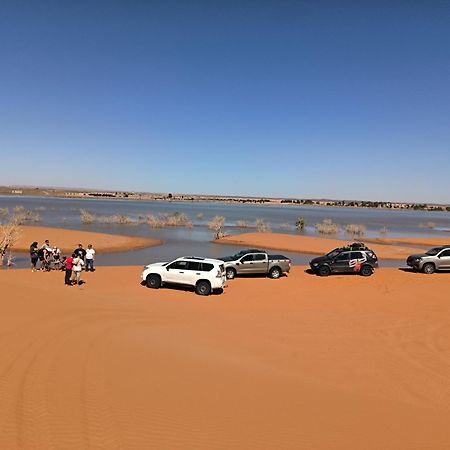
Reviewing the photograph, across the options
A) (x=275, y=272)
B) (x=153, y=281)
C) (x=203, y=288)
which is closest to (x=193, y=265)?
(x=203, y=288)

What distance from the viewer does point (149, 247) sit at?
3762 centimetres

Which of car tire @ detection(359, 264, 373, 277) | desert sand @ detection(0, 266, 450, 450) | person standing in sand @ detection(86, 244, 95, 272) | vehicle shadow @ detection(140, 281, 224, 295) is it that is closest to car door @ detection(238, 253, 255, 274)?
vehicle shadow @ detection(140, 281, 224, 295)

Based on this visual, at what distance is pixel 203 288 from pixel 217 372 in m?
9.06

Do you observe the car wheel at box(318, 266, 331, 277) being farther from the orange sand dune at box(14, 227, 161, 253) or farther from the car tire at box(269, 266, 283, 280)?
the orange sand dune at box(14, 227, 161, 253)

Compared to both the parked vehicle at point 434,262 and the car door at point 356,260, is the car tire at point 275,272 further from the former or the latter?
the parked vehicle at point 434,262

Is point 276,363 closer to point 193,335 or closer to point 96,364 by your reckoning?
point 193,335

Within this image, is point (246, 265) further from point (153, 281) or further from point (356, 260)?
point (356, 260)

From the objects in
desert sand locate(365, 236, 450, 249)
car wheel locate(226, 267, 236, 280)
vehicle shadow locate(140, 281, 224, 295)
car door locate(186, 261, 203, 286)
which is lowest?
vehicle shadow locate(140, 281, 224, 295)

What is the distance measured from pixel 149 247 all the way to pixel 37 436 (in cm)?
3148

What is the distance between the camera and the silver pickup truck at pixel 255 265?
77.5ft

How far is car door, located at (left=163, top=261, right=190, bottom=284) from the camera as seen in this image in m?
18.9

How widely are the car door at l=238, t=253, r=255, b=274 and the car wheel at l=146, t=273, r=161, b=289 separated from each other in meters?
5.90

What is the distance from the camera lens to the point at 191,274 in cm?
1870

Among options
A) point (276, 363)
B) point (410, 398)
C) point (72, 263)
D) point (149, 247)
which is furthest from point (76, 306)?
point (149, 247)
